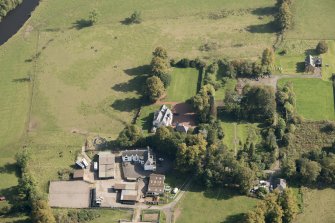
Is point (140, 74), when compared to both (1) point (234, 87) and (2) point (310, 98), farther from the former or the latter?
(2) point (310, 98)

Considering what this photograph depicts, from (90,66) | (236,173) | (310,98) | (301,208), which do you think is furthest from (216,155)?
(90,66)

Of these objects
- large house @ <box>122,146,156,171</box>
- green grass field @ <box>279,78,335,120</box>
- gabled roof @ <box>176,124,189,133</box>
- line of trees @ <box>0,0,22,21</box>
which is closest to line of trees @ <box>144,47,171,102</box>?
gabled roof @ <box>176,124,189,133</box>

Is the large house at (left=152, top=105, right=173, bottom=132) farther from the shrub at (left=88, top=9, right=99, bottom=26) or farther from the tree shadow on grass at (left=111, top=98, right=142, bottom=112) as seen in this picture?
the shrub at (left=88, top=9, right=99, bottom=26)

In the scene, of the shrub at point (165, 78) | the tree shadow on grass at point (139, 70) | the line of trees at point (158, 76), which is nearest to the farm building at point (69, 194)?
the line of trees at point (158, 76)

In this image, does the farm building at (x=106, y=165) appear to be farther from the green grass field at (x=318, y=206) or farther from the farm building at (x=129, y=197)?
the green grass field at (x=318, y=206)

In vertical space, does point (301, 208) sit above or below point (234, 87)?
below

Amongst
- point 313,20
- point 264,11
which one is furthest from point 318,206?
point 264,11
